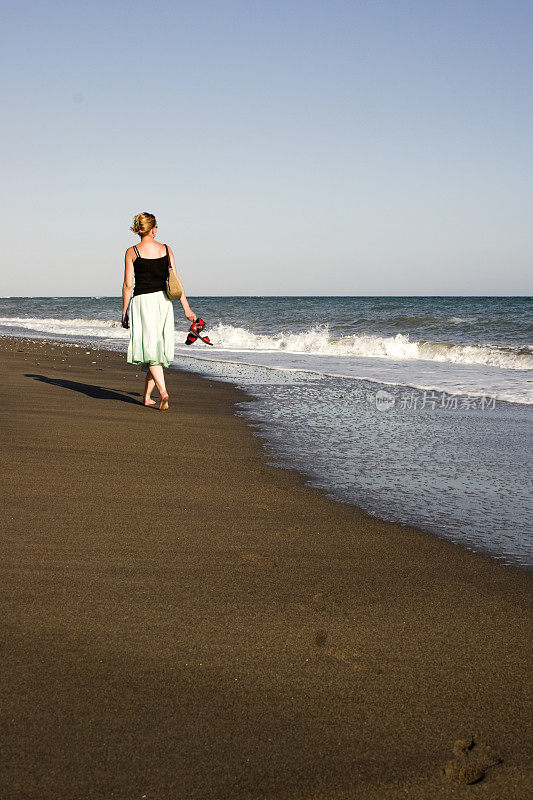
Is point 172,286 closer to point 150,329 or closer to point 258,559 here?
point 150,329

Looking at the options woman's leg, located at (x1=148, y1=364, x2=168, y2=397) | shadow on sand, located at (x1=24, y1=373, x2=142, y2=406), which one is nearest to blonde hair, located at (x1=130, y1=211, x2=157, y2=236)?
woman's leg, located at (x1=148, y1=364, x2=168, y2=397)

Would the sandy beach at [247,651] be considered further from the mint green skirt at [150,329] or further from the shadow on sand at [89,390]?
the shadow on sand at [89,390]

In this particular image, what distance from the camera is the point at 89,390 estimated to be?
770cm

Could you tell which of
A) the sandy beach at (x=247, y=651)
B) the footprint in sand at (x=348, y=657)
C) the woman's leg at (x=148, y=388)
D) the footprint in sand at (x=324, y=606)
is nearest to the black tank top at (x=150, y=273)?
the woman's leg at (x=148, y=388)

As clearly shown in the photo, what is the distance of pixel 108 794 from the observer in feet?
4.42

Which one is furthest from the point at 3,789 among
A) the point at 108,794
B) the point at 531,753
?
the point at 531,753

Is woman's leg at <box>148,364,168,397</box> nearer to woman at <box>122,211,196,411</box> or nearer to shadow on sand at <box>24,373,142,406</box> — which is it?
woman at <box>122,211,196,411</box>

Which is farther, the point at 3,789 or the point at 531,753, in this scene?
the point at 531,753

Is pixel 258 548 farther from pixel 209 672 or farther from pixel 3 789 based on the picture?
pixel 3 789

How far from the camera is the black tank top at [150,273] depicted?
232 inches

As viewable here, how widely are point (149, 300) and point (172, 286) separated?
0.25 m

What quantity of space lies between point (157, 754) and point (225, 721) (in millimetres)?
190

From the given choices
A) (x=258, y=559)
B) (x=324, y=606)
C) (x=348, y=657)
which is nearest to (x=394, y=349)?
(x=258, y=559)

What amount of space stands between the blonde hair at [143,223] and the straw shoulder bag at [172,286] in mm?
234
